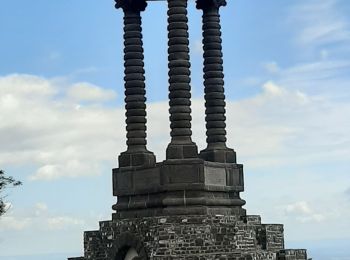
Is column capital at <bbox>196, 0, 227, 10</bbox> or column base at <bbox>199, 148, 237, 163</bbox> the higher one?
column capital at <bbox>196, 0, 227, 10</bbox>

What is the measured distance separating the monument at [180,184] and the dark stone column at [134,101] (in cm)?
4

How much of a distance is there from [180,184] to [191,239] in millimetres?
2061

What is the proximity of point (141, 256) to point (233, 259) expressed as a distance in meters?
3.42

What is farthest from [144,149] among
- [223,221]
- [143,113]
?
[223,221]

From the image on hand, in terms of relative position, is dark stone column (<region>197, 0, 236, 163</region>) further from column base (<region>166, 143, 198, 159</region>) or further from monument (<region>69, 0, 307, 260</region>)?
column base (<region>166, 143, 198, 159</region>)

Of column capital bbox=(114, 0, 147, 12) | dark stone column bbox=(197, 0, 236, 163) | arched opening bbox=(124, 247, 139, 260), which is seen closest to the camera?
arched opening bbox=(124, 247, 139, 260)

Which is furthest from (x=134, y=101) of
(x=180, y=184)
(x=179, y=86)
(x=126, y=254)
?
(x=126, y=254)

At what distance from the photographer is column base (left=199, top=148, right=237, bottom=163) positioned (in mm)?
41594

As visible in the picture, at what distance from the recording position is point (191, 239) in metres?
38.8

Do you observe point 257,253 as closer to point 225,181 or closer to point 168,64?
point 225,181

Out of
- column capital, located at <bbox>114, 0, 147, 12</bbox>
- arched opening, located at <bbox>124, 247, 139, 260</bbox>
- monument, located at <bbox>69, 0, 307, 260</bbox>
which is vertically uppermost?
column capital, located at <bbox>114, 0, 147, 12</bbox>

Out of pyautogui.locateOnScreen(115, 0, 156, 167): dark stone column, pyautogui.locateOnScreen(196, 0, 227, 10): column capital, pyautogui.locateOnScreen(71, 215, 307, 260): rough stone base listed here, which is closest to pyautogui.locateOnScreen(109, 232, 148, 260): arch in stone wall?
pyautogui.locateOnScreen(71, 215, 307, 260): rough stone base

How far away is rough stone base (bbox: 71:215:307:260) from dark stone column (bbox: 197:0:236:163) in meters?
2.66

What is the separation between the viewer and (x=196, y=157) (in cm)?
3959
